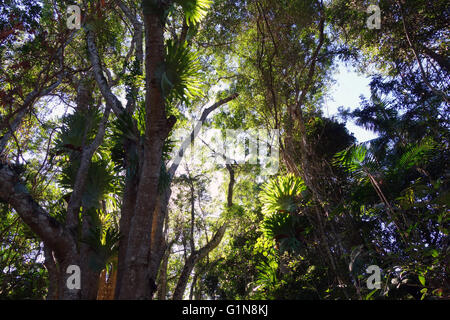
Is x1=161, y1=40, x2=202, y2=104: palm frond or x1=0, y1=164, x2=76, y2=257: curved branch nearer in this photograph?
x1=0, y1=164, x2=76, y2=257: curved branch

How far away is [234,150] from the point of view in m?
12.5

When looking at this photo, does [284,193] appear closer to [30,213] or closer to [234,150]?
[30,213]

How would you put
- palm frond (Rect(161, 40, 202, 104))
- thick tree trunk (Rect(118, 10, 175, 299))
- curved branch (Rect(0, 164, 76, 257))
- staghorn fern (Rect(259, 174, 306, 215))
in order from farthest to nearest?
staghorn fern (Rect(259, 174, 306, 215)) → palm frond (Rect(161, 40, 202, 104)) → curved branch (Rect(0, 164, 76, 257)) → thick tree trunk (Rect(118, 10, 175, 299))

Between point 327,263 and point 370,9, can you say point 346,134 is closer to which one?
point 370,9

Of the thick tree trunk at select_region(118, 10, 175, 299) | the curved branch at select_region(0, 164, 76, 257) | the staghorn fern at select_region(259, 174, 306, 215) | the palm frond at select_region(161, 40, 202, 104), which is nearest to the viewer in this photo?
the thick tree trunk at select_region(118, 10, 175, 299)

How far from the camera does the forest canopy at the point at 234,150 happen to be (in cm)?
414

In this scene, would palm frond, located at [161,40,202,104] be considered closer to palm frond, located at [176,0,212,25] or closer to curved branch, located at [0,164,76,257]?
palm frond, located at [176,0,212,25]

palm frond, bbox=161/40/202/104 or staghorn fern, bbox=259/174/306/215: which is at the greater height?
palm frond, bbox=161/40/202/104

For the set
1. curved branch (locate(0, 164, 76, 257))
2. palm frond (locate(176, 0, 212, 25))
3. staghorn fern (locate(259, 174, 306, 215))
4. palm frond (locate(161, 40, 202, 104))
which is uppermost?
palm frond (locate(176, 0, 212, 25))

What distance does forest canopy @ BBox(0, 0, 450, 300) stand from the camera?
13.6 ft

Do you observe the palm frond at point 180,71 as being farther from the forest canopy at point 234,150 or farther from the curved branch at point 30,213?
the curved branch at point 30,213

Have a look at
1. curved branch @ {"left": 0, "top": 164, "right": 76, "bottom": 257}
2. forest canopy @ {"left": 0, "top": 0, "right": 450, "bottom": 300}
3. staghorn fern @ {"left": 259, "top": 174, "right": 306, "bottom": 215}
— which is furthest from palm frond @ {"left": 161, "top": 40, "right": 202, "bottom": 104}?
staghorn fern @ {"left": 259, "top": 174, "right": 306, "bottom": 215}

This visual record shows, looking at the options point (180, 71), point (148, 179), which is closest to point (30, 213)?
point (148, 179)
